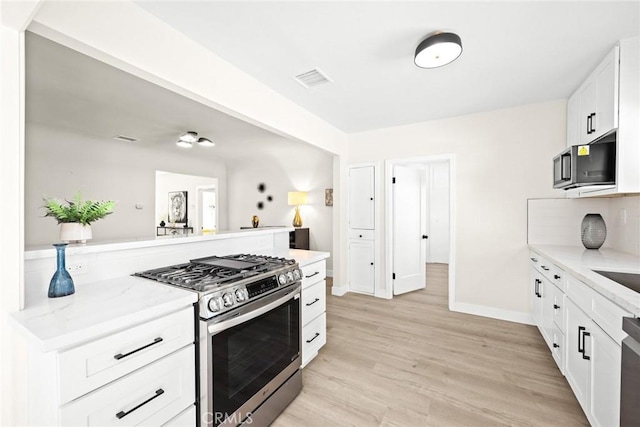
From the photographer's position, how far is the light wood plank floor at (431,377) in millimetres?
1790

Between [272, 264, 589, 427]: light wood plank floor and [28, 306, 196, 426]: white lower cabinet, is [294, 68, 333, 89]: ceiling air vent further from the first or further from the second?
[272, 264, 589, 427]: light wood plank floor

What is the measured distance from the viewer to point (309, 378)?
219 centimetres

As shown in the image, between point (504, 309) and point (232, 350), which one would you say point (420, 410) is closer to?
point (232, 350)

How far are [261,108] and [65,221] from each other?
5.79 feet

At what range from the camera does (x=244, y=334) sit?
1555 mm

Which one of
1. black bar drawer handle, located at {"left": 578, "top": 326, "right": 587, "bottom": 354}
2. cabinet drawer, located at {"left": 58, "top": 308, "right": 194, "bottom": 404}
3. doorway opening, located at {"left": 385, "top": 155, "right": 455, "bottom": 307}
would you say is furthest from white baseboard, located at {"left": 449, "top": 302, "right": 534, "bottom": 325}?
cabinet drawer, located at {"left": 58, "top": 308, "right": 194, "bottom": 404}

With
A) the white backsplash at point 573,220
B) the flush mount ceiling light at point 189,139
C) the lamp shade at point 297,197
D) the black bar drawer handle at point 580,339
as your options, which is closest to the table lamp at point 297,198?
the lamp shade at point 297,197

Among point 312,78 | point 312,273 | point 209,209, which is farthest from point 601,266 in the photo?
point 209,209

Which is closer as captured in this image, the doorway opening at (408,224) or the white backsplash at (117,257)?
the white backsplash at (117,257)

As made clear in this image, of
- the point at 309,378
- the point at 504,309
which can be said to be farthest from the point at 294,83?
the point at 504,309

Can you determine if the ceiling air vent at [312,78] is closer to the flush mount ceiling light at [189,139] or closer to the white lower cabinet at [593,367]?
the flush mount ceiling light at [189,139]

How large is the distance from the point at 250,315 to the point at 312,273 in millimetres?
888

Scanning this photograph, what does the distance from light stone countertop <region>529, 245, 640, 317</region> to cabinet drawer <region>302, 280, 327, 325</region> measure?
5.95ft

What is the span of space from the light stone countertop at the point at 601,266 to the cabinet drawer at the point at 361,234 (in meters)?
2.02
